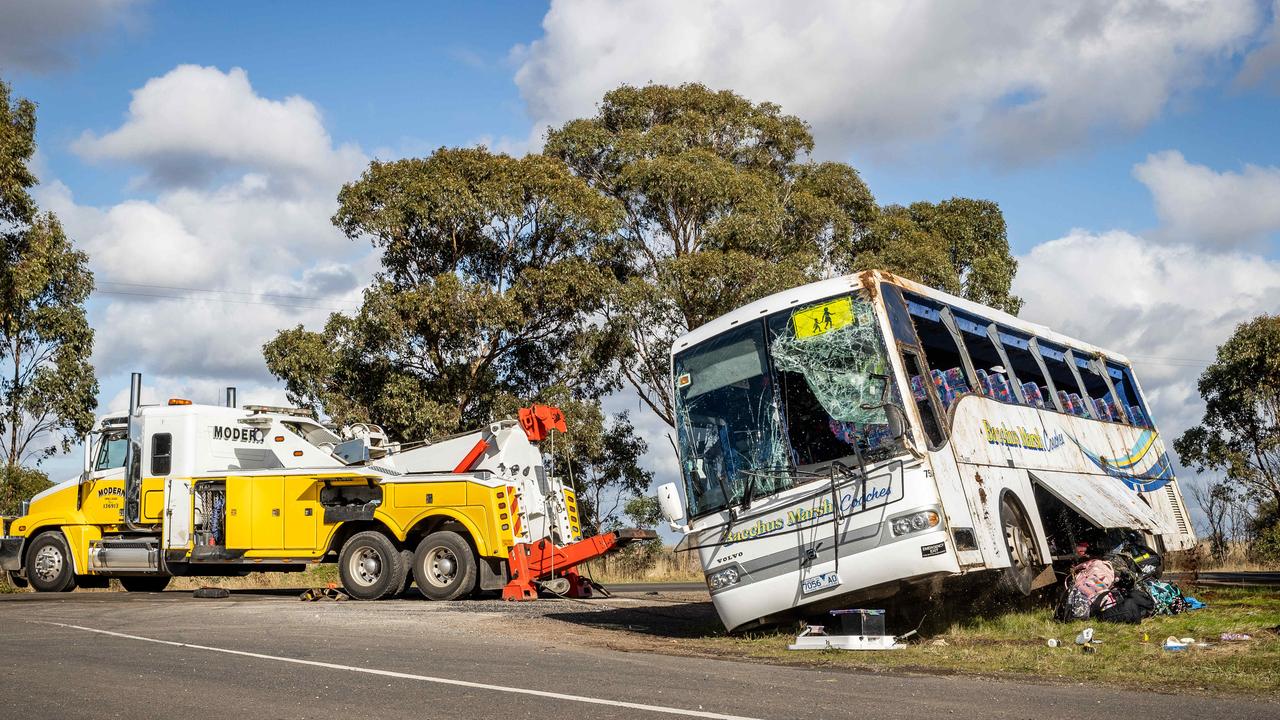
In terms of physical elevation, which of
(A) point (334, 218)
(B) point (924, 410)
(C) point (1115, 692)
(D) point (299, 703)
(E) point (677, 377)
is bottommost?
(C) point (1115, 692)

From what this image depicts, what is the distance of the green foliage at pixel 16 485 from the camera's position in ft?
88.5

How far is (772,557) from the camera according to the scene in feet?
35.6

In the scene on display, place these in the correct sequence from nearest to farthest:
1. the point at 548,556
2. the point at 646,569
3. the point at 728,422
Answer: the point at 728,422 < the point at 548,556 < the point at 646,569

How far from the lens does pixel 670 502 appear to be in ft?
35.7

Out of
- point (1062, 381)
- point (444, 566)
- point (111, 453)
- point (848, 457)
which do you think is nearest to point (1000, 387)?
point (1062, 381)

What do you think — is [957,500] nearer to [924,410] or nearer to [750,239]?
[924,410]

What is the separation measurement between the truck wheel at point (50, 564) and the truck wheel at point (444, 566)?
276 inches

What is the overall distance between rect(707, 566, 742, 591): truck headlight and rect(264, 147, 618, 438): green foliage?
17889 millimetres

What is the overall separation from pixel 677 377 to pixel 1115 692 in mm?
5079

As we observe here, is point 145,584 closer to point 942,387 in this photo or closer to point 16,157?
point 16,157

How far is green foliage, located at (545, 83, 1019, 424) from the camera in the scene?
29.5 metres

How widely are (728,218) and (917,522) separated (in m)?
21.4

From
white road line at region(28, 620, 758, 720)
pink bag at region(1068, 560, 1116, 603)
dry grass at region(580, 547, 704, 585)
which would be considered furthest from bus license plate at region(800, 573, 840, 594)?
dry grass at region(580, 547, 704, 585)

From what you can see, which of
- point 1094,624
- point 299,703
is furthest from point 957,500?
point 299,703
